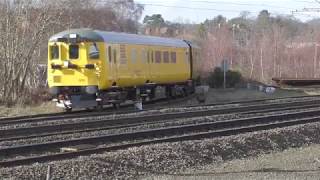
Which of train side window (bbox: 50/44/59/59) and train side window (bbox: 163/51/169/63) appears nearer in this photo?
train side window (bbox: 50/44/59/59)

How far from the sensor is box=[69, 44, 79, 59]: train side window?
80.8ft

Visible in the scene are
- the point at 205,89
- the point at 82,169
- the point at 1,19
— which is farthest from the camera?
the point at 205,89

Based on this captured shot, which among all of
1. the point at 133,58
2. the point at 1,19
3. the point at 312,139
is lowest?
the point at 312,139

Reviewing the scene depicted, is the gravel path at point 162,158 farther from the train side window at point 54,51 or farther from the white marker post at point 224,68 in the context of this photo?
the white marker post at point 224,68

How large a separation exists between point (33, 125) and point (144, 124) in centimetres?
332

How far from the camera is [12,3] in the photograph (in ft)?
102

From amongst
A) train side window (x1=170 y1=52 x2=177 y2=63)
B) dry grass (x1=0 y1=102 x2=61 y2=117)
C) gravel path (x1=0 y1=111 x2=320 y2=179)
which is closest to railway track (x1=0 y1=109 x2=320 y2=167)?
gravel path (x1=0 y1=111 x2=320 y2=179)

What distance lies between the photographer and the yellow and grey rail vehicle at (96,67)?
79.5 ft

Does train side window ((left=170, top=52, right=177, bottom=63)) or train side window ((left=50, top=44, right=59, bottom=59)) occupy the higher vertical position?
train side window ((left=50, top=44, right=59, bottom=59))

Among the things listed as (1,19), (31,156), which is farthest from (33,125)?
(1,19)

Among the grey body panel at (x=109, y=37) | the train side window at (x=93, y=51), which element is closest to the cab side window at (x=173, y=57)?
the grey body panel at (x=109, y=37)

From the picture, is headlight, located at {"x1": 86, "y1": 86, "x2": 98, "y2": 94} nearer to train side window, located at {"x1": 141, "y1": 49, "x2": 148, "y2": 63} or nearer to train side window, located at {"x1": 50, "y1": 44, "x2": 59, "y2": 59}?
train side window, located at {"x1": 50, "y1": 44, "x2": 59, "y2": 59}

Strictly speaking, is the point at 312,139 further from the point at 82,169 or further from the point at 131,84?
the point at 131,84

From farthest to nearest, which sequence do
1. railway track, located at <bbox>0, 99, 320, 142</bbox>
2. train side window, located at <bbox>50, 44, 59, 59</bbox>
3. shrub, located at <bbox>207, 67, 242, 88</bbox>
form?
shrub, located at <bbox>207, 67, 242, 88</bbox>, train side window, located at <bbox>50, 44, 59, 59</bbox>, railway track, located at <bbox>0, 99, 320, 142</bbox>
